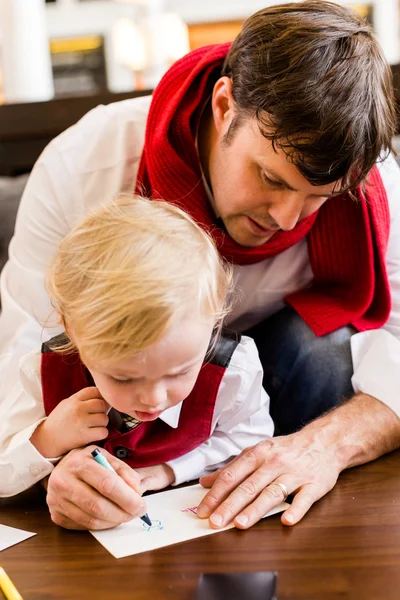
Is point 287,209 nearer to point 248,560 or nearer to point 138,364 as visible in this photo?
point 138,364

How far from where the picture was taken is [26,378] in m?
1.26

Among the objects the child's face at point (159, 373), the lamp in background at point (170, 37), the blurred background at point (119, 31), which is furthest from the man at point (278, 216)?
the blurred background at point (119, 31)

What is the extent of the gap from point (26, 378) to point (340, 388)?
64cm

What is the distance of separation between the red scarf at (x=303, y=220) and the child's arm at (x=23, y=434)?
393 millimetres

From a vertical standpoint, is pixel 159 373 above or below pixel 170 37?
above

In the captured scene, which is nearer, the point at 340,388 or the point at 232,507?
the point at 232,507

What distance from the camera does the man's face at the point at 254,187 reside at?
127cm

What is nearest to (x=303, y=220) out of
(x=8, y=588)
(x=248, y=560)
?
(x=248, y=560)

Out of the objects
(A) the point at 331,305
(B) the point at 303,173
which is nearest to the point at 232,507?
(B) the point at 303,173

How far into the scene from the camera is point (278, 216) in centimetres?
131

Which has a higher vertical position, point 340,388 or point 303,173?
point 303,173

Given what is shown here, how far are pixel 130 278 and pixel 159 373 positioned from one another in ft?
0.41

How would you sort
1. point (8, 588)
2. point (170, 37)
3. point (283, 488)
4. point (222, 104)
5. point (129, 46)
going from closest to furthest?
point (8, 588)
point (283, 488)
point (222, 104)
point (170, 37)
point (129, 46)

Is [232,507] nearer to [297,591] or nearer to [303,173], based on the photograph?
[297,591]
